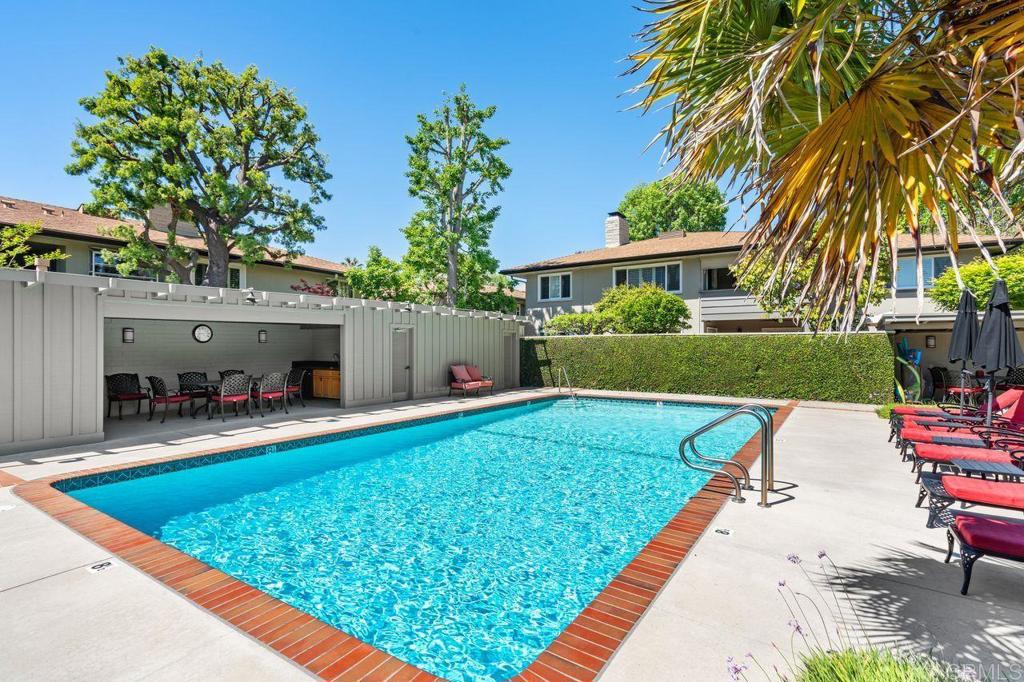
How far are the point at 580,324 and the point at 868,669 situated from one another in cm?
1873

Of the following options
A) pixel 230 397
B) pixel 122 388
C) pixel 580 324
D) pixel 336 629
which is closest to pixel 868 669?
pixel 336 629

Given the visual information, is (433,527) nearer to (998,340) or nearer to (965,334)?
(998,340)

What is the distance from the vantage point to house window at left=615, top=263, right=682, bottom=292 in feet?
69.2

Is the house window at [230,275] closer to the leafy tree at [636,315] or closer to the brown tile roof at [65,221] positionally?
the brown tile roof at [65,221]

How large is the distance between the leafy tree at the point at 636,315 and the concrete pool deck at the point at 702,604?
44.3 feet

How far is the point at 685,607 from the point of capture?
3150 mm

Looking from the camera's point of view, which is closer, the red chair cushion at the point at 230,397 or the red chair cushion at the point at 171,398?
the red chair cushion at the point at 171,398

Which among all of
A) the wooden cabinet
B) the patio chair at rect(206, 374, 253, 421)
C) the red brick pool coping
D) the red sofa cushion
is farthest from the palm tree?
the wooden cabinet

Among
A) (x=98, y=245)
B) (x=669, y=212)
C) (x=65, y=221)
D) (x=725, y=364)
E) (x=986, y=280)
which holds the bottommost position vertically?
(x=725, y=364)

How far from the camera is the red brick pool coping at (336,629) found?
2602 millimetres

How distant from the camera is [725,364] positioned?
52.3ft

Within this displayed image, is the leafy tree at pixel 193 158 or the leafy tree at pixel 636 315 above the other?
the leafy tree at pixel 193 158

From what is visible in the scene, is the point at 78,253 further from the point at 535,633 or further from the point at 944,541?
the point at 944,541

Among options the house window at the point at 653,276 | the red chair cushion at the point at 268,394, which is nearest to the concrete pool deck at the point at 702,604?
the red chair cushion at the point at 268,394
